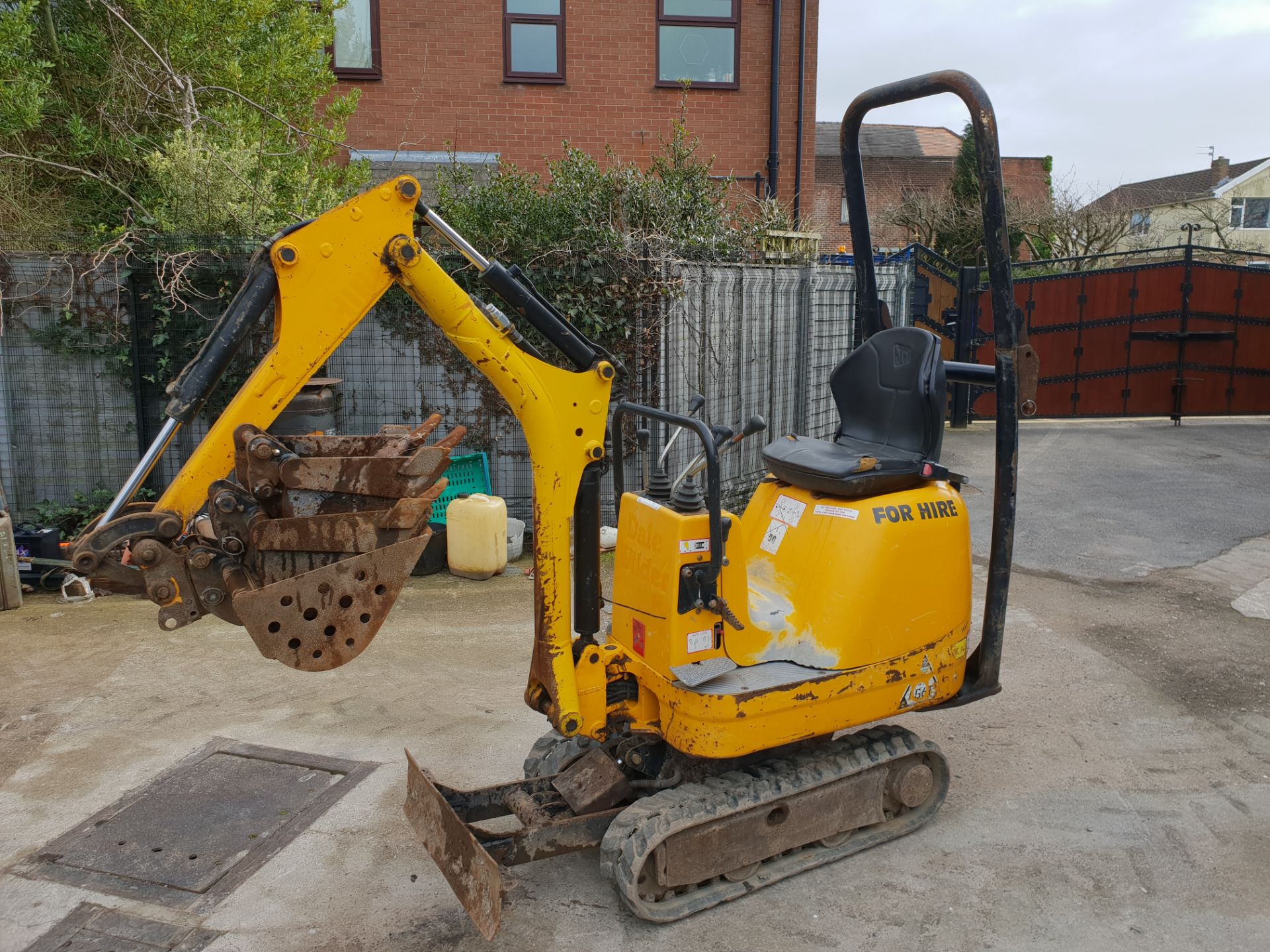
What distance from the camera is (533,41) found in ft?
46.0

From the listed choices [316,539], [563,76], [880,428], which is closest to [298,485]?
[316,539]

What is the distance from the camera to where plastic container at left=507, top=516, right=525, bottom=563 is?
8203 mm

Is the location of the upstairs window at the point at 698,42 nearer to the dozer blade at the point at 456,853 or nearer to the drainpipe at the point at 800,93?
the drainpipe at the point at 800,93

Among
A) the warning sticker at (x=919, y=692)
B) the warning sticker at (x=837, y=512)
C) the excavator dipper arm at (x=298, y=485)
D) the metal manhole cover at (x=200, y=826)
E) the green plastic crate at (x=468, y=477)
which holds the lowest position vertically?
the metal manhole cover at (x=200, y=826)

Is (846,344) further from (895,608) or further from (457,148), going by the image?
(895,608)

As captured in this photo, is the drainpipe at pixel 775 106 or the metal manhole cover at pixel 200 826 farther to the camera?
the drainpipe at pixel 775 106

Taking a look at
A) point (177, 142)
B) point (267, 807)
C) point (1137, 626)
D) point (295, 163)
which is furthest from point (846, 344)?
point (267, 807)

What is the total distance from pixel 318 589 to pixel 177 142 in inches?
277

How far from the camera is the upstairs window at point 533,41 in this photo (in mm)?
13898

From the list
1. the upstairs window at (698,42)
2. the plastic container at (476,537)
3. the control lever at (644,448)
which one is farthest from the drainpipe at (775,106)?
the plastic container at (476,537)

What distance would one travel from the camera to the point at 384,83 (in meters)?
13.8

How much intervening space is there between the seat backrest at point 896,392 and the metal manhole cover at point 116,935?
10.7 feet

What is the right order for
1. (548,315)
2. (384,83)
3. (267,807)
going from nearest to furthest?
(548,315), (267,807), (384,83)

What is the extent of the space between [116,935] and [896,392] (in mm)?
3676
